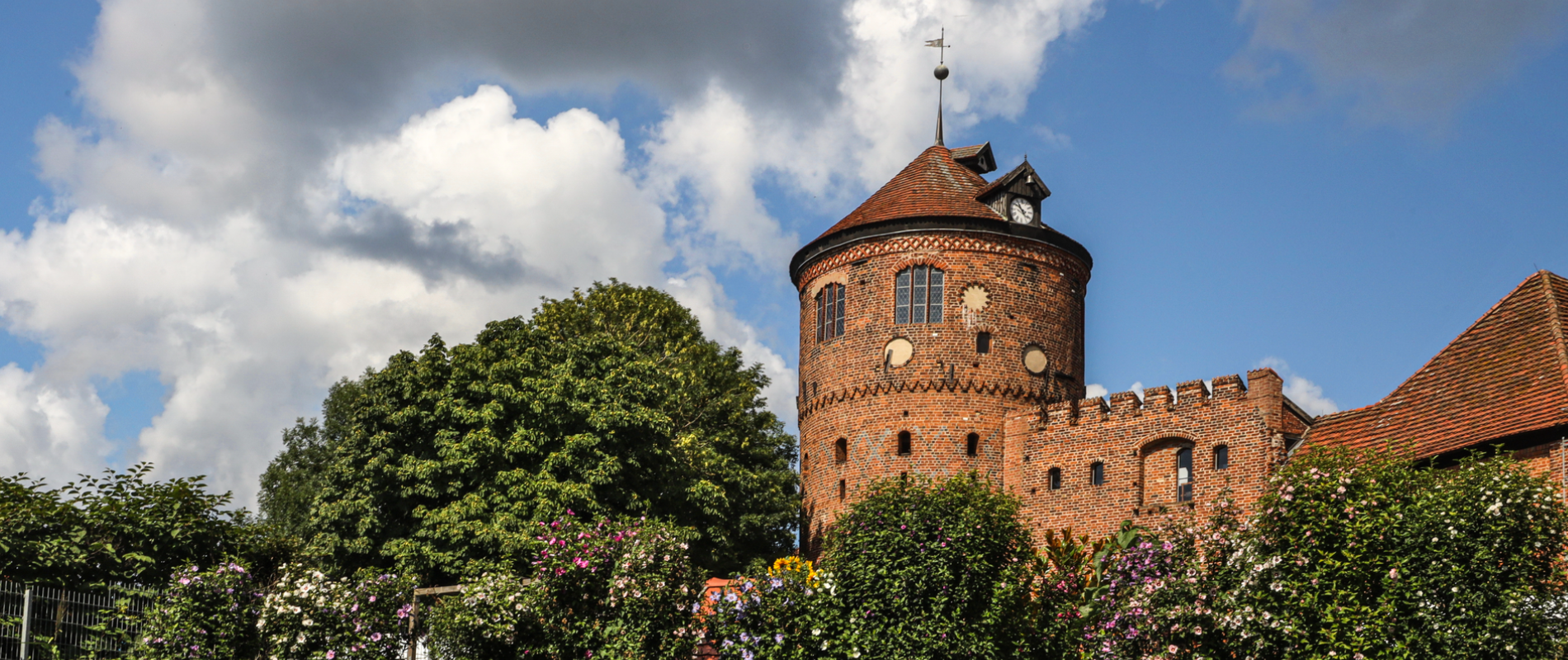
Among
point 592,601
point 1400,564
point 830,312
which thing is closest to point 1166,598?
point 1400,564

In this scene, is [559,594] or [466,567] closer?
[559,594]

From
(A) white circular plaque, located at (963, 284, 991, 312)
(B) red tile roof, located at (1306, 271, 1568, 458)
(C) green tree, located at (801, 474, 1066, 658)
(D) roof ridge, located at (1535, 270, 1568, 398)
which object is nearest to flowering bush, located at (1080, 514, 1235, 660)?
(C) green tree, located at (801, 474, 1066, 658)

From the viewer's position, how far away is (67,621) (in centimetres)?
2172

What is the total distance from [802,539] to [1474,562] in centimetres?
2169

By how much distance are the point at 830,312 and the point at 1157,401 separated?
859 centimetres

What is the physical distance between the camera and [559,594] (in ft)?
78.6

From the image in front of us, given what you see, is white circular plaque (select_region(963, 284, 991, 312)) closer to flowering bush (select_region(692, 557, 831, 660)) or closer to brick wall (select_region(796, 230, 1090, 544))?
brick wall (select_region(796, 230, 1090, 544))

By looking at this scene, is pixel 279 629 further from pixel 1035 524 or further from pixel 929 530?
pixel 1035 524

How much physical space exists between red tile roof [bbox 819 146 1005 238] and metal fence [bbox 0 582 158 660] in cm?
2000

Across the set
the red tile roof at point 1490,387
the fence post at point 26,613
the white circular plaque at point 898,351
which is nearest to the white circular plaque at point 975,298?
the white circular plaque at point 898,351

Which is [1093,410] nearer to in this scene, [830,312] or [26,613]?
[830,312]

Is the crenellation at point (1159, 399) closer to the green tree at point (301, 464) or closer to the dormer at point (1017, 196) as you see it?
the dormer at point (1017, 196)

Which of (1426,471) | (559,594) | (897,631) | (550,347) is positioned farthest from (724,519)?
(1426,471)

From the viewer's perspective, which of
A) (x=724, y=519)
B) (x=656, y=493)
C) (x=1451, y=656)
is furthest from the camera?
(x=724, y=519)
